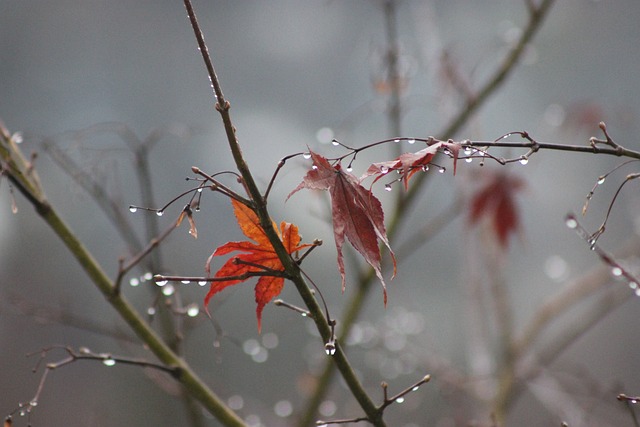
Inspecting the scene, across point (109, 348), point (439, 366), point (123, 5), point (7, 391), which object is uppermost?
point (123, 5)

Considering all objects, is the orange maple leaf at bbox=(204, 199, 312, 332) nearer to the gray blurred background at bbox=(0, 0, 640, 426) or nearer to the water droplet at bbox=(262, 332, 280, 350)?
the gray blurred background at bbox=(0, 0, 640, 426)

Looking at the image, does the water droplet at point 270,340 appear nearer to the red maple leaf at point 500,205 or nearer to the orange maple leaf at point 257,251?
the red maple leaf at point 500,205

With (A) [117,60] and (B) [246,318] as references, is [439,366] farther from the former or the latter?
(A) [117,60]

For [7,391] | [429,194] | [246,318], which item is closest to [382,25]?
[429,194]

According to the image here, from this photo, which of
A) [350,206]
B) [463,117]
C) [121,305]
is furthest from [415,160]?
[463,117]

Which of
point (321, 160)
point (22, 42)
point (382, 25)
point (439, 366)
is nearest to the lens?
point (321, 160)

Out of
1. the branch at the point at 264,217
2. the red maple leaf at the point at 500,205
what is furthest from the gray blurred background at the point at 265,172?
the branch at the point at 264,217
